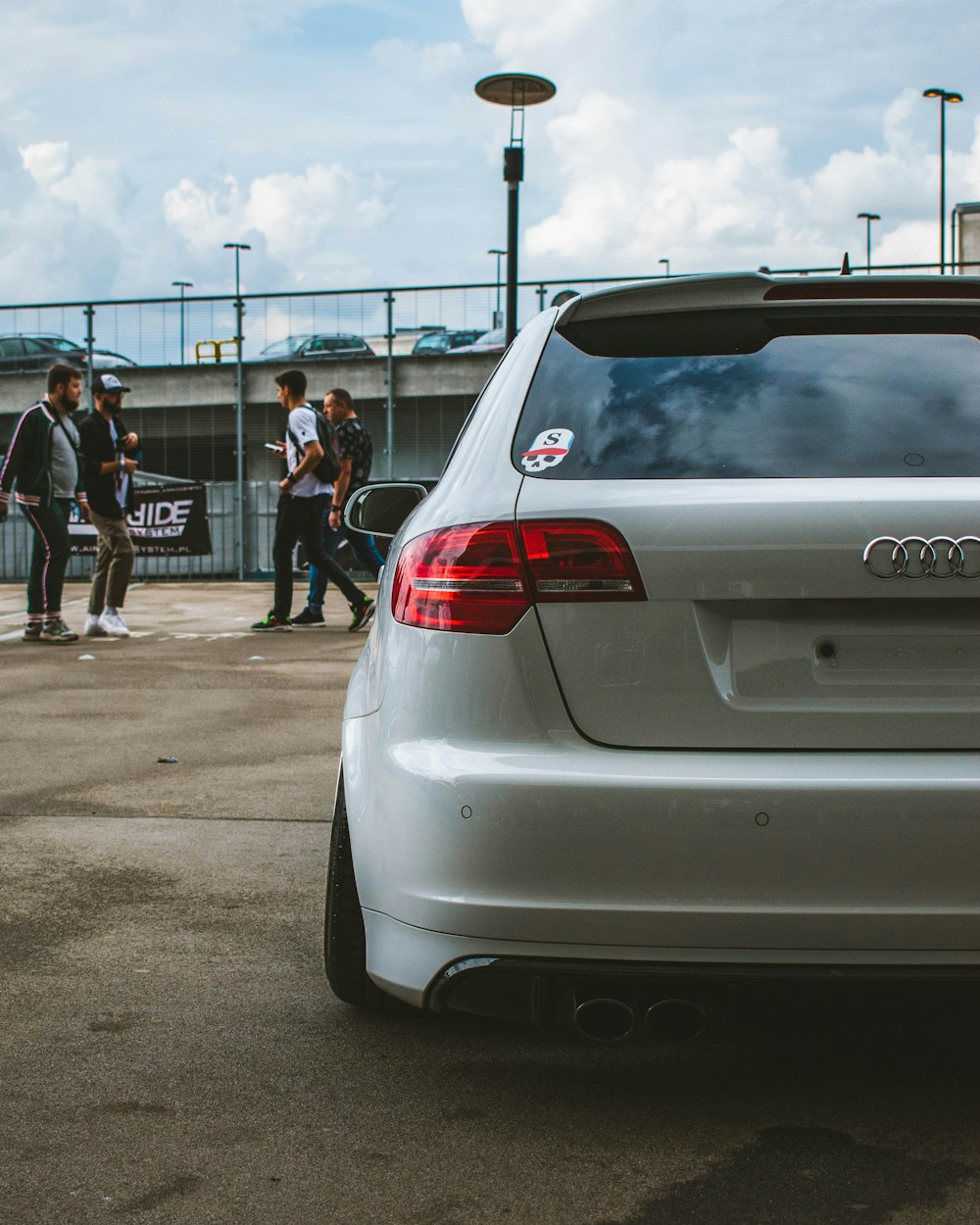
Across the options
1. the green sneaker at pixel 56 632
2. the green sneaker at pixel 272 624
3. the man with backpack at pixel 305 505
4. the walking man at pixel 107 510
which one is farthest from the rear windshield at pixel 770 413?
the green sneaker at pixel 272 624

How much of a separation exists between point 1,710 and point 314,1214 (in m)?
5.87

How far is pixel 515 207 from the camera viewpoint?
14242 mm

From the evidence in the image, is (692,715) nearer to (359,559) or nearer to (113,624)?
(113,624)

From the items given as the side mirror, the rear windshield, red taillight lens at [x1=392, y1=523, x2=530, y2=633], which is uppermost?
Answer: the rear windshield

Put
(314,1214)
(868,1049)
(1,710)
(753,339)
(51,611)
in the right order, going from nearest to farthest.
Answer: (314,1214)
(753,339)
(868,1049)
(1,710)
(51,611)

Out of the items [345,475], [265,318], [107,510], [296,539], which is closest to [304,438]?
[345,475]

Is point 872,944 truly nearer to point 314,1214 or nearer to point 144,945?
point 314,1214

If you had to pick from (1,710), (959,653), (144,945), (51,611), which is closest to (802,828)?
(959,653)

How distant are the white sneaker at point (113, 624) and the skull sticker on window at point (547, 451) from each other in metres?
9.38

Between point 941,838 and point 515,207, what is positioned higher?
point 515,207

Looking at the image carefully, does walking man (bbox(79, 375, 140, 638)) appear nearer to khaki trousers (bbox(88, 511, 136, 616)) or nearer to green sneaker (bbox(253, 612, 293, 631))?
khaki trousers (bbox(88, 511, 136, 616))

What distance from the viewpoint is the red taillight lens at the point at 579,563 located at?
253cm

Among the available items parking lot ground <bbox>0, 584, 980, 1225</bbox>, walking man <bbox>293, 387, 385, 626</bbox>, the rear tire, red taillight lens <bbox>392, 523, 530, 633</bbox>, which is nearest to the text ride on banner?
walking man <bbox>293, 387, 385, 626</bbox>

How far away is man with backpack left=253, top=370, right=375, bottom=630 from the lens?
469 inches
